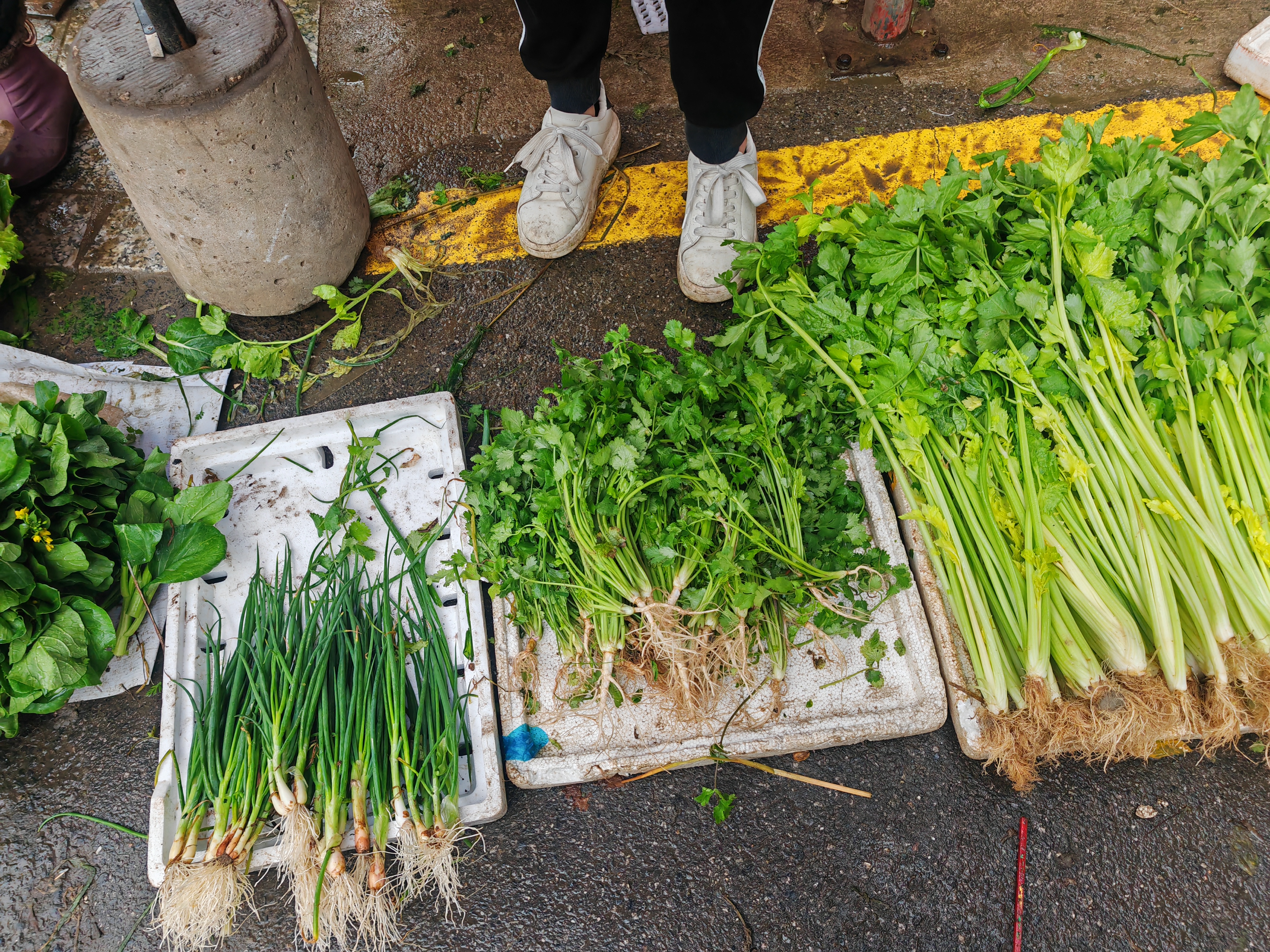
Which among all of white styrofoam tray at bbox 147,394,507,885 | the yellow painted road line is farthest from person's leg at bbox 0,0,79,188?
white styrofoam tray at bbox 147,394,507,885

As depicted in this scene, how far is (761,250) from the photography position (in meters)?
1.91

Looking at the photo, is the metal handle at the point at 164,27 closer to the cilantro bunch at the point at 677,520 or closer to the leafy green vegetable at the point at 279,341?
the leafy green vegetable at the point at 279,341

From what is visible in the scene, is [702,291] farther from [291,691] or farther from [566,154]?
[291,691]

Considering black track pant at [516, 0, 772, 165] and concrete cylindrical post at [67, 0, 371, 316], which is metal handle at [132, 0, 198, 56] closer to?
concrete cylindrical post at [67, 0, 371, 316]

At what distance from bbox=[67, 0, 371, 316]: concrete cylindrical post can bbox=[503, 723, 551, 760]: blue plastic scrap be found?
168 cm

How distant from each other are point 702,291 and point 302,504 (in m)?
1.49

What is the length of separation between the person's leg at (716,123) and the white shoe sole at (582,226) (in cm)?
36

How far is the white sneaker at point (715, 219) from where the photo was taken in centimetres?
243

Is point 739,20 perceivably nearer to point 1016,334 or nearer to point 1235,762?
point 1016,334

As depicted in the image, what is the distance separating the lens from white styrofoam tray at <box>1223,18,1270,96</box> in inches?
110

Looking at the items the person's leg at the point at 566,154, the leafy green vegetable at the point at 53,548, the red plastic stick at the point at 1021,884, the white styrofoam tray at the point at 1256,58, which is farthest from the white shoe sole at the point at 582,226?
the white styrofoam tray at the point at 1256,58

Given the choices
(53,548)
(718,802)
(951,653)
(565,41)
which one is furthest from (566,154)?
(718,802)

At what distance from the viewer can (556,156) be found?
2.61 meters

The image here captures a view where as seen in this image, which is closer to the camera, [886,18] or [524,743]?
[524,743]
